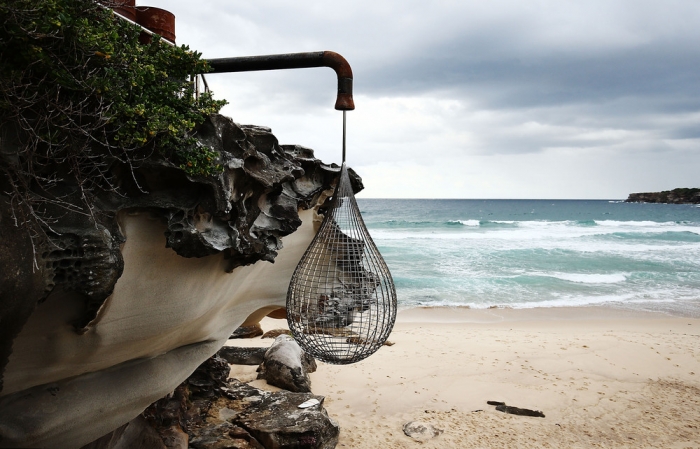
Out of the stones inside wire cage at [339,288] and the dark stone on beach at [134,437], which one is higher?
the stones inside wire cage at [339,288]

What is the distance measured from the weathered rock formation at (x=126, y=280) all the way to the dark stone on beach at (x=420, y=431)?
2.58 metres

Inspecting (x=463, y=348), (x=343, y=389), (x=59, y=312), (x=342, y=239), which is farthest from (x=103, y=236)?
(x=463, y=348)

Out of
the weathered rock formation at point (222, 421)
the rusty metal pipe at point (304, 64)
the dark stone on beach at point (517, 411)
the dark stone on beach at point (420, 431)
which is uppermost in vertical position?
the rusty metal pipe at point (304, 64)

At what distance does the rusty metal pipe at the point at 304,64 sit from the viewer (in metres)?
3.20

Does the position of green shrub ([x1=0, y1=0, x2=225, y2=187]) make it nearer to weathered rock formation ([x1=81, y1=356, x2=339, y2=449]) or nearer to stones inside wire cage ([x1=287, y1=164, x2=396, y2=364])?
stones inside wire cage ([x1=287, y1=164, x2=396, y2=364])

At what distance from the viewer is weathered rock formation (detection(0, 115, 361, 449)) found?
7.41 ft

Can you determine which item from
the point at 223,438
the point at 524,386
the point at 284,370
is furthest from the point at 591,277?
the point at 223,438

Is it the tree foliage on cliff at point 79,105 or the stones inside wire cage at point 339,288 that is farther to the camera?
the stones inside wire cage at point 339,288

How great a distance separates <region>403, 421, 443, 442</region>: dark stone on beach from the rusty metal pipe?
3.37m

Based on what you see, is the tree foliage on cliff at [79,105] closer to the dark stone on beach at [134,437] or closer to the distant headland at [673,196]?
the dark stone on beach at [134,437]

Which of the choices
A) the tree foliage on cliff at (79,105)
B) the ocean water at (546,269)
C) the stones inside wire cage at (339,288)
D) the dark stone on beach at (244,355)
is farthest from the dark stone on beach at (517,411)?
the ocean water at (546,269)

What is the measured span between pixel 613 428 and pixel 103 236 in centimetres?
522

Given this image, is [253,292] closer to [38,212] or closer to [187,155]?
[187,155]

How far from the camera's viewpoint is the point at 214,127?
276cm
